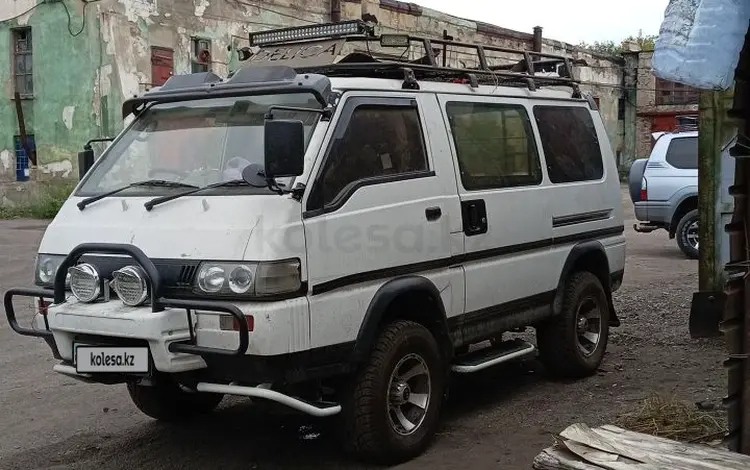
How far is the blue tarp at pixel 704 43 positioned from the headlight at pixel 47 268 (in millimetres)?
3228

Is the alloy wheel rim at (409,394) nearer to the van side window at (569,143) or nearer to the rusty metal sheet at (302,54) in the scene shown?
the rusty metal sheet at (302,54)

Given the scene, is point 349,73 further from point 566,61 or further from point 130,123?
point 566,61

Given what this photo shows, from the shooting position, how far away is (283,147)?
13.4 feet

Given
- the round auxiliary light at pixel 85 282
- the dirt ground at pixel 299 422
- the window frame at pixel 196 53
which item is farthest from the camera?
the window frame at pixel 196 53

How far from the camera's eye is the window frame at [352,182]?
435cm

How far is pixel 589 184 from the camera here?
21.8 feet

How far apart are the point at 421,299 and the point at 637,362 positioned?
2.87 meters

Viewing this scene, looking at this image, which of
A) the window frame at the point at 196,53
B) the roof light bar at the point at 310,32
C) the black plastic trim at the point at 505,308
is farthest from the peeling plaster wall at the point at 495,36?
the black plastic trim at the point at 505,308

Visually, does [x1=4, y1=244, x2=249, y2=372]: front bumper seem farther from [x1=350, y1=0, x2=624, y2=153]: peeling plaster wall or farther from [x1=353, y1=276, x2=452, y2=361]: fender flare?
[x1=350, y1=0, x2=624, y2=153]: peeling plaster wall

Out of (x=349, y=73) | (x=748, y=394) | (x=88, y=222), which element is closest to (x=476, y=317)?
(x=349, y=73)

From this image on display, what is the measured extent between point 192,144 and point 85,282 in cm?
100

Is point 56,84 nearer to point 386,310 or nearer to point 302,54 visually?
point 302,54

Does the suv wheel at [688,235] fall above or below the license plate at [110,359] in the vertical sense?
below

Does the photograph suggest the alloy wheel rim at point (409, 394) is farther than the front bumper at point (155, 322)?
Yes
